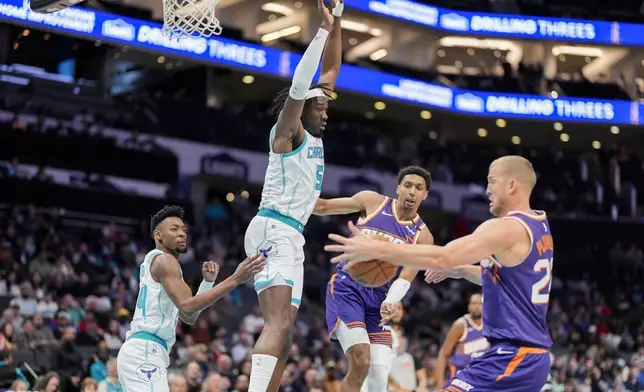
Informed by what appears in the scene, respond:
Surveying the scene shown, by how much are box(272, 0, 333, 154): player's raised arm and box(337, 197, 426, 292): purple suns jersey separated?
1678 millimetres

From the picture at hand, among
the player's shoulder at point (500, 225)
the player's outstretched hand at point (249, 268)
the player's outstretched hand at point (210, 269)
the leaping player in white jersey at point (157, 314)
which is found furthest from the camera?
the player's outstretched hand at point (210, 269)

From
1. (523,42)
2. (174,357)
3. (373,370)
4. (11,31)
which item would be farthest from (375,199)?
(523,42)

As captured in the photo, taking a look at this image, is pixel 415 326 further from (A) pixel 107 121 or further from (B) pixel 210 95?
(B) pixel 210 95

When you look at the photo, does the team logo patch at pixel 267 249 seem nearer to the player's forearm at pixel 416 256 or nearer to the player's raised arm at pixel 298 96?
the player's raised arm at pixel 298 96

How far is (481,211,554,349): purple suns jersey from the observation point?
654cm

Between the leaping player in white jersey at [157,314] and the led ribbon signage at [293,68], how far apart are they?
1247 cm

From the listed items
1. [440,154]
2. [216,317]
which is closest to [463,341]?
[216,317]

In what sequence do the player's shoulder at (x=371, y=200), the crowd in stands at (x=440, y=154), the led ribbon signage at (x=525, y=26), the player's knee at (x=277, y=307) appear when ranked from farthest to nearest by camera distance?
the led ribbon signage at (x=525, y=26) → the crowd in stands at (x=440, y=154) → the player's shoulder at (x=371, y=200) → the player's knee at (x=277, y=307)

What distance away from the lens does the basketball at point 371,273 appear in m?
8.47

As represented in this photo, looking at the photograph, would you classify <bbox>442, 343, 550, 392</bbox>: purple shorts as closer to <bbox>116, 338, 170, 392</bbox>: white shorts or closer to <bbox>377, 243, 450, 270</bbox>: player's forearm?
<bbox>377, 243, 450, 270</bbox>: player's forearm

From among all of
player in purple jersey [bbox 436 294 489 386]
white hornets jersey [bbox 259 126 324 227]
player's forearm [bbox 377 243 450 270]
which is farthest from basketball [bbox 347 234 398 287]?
player in purple jersey [bbox 436 294 489 386]

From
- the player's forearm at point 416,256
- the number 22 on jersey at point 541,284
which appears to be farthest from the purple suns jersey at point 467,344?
the player's forearm at point 416,256

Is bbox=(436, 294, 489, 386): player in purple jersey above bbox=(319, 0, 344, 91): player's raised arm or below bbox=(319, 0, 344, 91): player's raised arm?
below

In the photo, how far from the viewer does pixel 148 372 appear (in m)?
8.08
